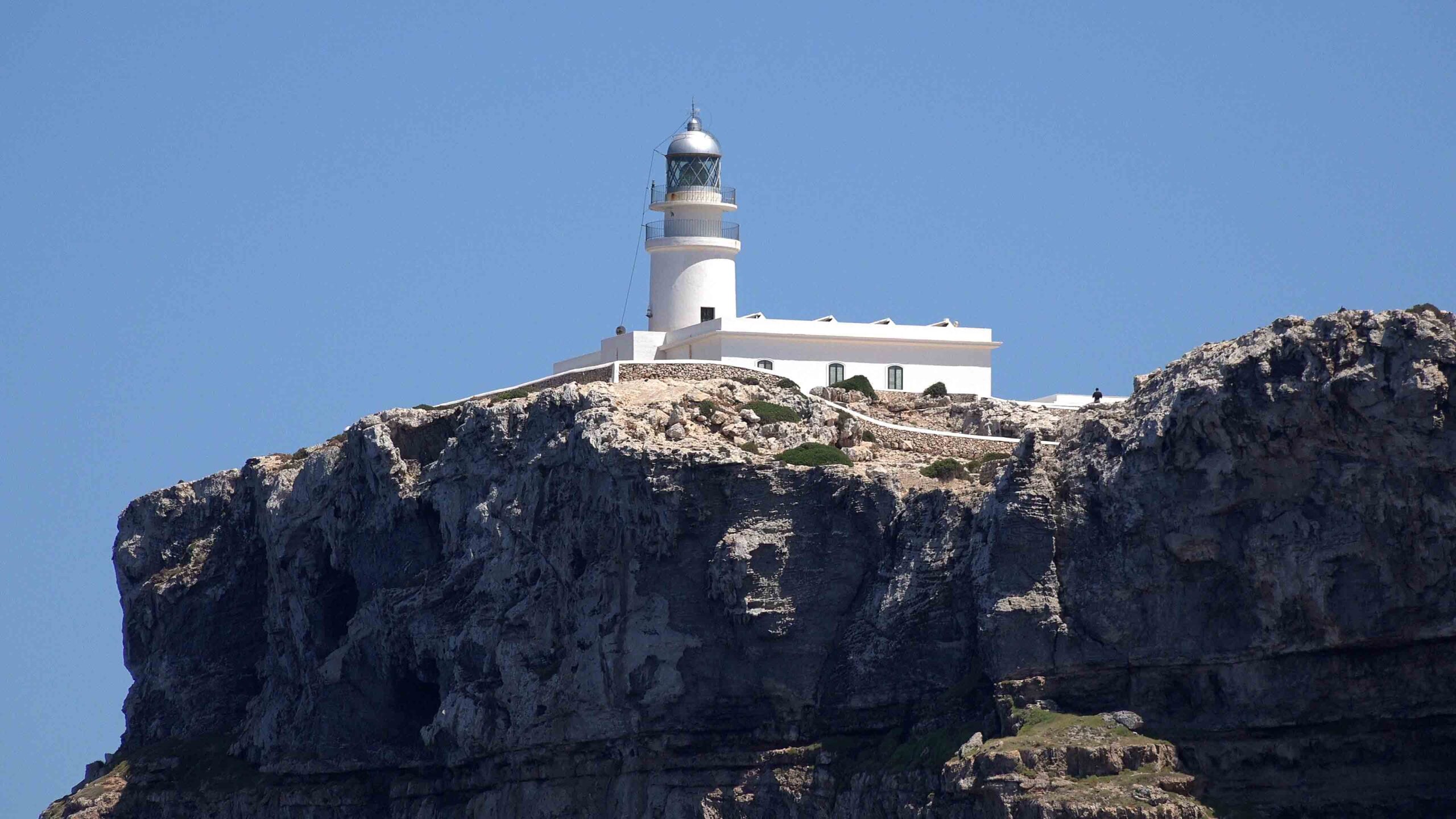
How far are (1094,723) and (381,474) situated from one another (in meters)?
26.0

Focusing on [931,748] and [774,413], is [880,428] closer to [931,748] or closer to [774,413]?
[774,413]

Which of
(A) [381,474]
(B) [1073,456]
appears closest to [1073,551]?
(B) [1073,456]

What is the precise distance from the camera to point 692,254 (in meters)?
93.3

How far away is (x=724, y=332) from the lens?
8906 cm

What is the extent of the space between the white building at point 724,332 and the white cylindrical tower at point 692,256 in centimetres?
2

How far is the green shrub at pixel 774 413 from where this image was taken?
78.5 m

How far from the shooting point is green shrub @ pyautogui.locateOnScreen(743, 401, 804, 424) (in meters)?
78.5

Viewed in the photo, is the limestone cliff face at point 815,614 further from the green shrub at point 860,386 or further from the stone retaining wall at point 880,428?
the green shrub at point 860,386

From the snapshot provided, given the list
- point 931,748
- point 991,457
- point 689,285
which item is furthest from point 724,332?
point 931,748

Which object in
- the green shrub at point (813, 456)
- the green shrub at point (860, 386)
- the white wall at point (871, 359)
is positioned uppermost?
the white wall at point (871, 359)

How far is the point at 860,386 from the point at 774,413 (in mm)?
9165

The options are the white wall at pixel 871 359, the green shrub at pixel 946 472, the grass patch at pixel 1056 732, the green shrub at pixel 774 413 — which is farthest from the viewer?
the white wall at pixel 871 359

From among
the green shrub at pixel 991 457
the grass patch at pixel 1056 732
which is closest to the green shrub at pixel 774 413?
the green shrub at pixel 991 457

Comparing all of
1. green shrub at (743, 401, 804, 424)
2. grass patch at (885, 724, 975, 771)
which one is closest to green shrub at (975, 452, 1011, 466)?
green shrub at (743, 401, 804, 424)
